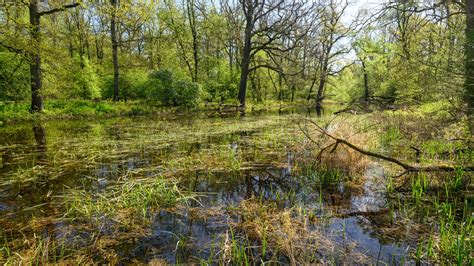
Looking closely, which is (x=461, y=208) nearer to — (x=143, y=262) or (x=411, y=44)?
(x=143, y=262)

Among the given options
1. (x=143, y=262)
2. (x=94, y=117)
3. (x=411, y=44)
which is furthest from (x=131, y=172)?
(x=94, y=117)

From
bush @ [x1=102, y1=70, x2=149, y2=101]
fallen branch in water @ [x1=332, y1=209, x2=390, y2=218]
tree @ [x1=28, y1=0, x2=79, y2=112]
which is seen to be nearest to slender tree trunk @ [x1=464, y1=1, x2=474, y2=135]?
fallen branch in water @ [x1=332, y1=209, x2=390, y2=218]

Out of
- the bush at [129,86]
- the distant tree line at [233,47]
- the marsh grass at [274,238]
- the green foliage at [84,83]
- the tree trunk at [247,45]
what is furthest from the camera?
the bush at [129,86]

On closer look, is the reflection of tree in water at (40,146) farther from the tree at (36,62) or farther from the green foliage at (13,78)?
the green foliage at (13,78)

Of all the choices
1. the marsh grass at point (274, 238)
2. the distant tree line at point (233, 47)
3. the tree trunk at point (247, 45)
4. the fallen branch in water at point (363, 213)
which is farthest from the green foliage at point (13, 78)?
the fallen branch in water at point (363, 213)

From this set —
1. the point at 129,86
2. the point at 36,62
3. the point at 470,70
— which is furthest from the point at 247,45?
the point at 470,70

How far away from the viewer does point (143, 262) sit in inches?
90.7

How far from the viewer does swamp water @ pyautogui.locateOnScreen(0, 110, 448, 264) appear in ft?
7.86

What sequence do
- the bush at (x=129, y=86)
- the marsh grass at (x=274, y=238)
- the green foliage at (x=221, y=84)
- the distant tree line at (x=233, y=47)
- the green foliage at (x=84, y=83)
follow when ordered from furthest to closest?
1. the green foliage at (x=221, y=84)
2. the bush at (x=129, y=86)
3. the green foliage at (x=84, y=83)
4. the distant tree line at (x=233, y=47)
5. the marsh grass at (x=274, y=238)

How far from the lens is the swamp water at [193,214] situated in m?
2.39

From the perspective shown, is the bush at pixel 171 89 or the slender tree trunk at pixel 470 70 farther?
the bush at pixel 171 89

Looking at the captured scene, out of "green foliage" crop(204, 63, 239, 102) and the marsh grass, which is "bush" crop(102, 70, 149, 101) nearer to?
"green foliage" crop(204, 63, 239, 102)

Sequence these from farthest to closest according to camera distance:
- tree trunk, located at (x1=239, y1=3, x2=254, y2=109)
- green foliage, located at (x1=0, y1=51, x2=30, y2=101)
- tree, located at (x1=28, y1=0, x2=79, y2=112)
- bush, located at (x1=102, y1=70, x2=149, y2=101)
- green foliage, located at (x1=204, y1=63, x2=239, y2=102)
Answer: green foliage, located at (x1=204, y1=63, x2=239, y2=102) → bush, located at (x1=102, y1=70, x2=149, y2=101) → tree trunk, located at (x1=239, y1=3, x2=254, y2=109) → green foliage, located at (x1=0, y1=51, x2=30, y2=101) → tree, located at (x1=28, y1=0, x2=79, y2=112)

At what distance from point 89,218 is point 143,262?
1.03m
